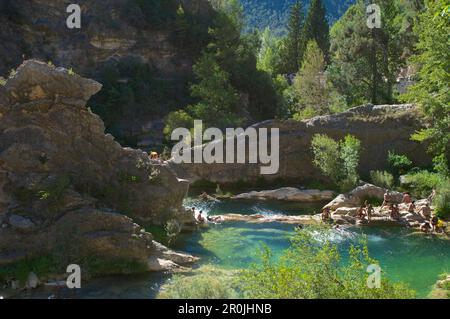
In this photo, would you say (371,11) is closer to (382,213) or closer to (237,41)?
(237,41)

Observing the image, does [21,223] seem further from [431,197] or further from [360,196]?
[431,197]

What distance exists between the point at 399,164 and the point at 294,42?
44656 millimetres

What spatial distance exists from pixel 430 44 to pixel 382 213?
11973 millimetres

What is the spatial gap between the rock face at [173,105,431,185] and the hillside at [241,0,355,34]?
148142mm

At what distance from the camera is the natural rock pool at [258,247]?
17.7 meters

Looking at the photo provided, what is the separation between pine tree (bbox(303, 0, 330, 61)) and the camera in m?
75.2

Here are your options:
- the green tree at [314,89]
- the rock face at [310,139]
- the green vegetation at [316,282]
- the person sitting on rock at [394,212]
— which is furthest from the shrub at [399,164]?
the green vegetation at [316,282]

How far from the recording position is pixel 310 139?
39.5 m

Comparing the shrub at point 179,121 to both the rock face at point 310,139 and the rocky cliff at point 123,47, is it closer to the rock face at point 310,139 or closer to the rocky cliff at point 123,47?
the rocky cliff at point 123,47

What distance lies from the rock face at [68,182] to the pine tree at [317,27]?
5557cm

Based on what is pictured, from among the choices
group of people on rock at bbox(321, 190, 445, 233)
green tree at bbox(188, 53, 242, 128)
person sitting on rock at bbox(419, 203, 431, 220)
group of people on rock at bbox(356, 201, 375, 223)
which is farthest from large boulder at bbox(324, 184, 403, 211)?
green tree at bbox(188, 53, 242, 128)

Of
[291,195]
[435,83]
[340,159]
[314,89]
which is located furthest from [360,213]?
[314,89]

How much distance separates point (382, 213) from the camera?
2950cm

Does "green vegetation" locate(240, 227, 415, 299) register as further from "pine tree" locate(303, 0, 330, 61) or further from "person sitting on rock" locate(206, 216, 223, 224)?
"pine tree" locate(303, 0, 330, 61)
